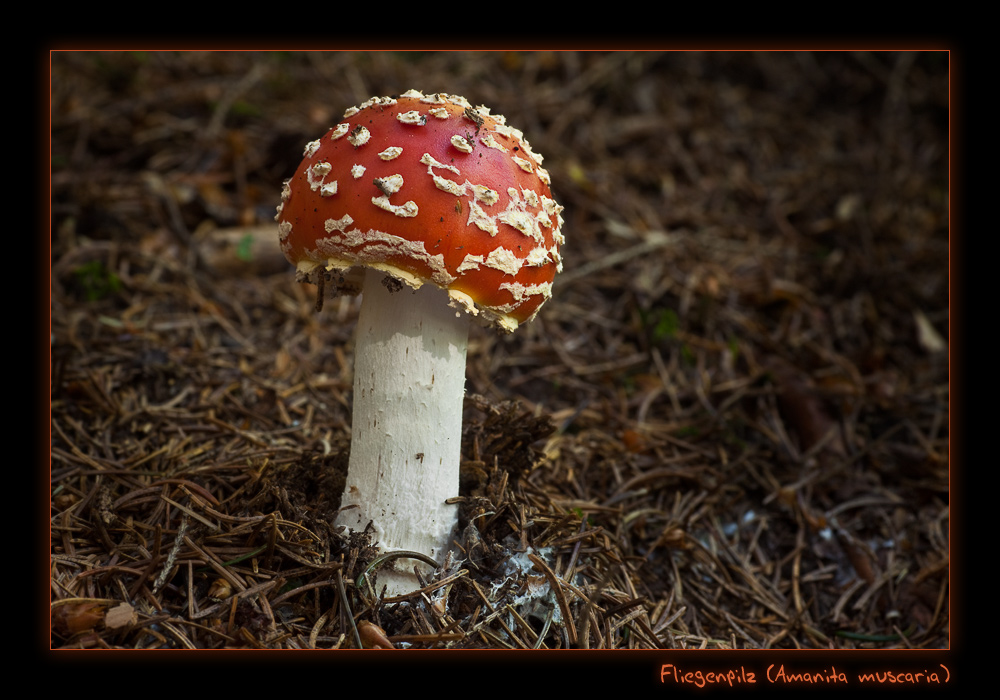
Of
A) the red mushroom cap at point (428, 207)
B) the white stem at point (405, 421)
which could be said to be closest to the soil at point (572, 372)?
the white stem at point (405, 421)

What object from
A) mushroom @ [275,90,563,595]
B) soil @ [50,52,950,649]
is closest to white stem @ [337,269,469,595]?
mushroom @ [275,90,563,595]

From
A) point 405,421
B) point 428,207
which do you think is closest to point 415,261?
point 428,207

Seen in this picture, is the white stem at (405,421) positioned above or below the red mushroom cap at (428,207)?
below

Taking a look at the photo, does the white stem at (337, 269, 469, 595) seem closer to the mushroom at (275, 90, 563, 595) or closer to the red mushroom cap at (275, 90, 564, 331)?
the mushroom at (275, 90, 563, 595)

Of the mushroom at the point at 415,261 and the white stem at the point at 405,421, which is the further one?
the white stem at the point at 405,421

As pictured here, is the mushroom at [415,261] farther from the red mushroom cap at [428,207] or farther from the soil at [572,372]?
the soil at [572,372]
